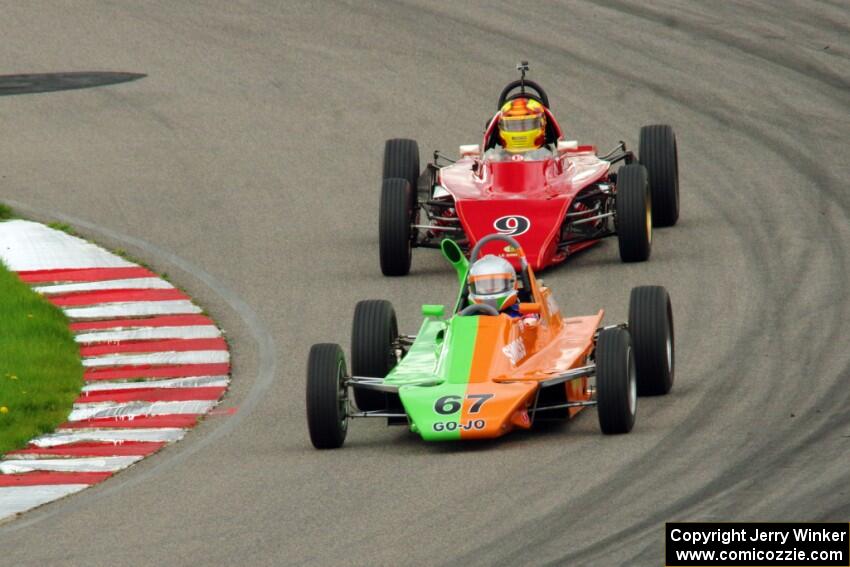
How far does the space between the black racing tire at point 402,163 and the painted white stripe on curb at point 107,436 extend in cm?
641

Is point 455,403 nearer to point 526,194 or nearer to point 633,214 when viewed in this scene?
point 633,214

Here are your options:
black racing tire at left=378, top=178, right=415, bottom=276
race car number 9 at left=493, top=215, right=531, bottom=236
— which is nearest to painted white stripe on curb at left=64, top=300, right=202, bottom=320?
black racing tire at left=378, top=178, right=415, bottom=276

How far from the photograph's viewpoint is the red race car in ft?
66.0

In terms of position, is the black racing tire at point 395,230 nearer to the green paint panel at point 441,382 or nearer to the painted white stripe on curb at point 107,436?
the painted white stripe on curb at point 107,436

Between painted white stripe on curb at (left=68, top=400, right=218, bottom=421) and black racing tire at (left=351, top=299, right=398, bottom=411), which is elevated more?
black racing tire at (left=351, top=299, right=398, bottom=411)

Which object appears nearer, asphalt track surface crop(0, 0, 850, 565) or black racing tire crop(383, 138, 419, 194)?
asphalt track surface crop(0, 0, 850, 565)

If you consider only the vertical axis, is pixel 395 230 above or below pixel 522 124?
below

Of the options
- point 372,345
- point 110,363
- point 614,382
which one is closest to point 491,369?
point 614,382

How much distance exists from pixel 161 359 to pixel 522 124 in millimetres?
5336

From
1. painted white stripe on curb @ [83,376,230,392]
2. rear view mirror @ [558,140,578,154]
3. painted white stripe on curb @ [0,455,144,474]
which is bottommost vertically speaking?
painted white stripe on curb @ [83,376,230,392]

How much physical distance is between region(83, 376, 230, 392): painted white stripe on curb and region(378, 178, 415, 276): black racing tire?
349 cm

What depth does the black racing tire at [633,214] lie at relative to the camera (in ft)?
65.7

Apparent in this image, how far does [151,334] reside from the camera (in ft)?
61.8

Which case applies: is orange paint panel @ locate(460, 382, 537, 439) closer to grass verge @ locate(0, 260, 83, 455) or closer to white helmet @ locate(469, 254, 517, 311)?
white helmet @ locate(469, 254, 517, 311)
